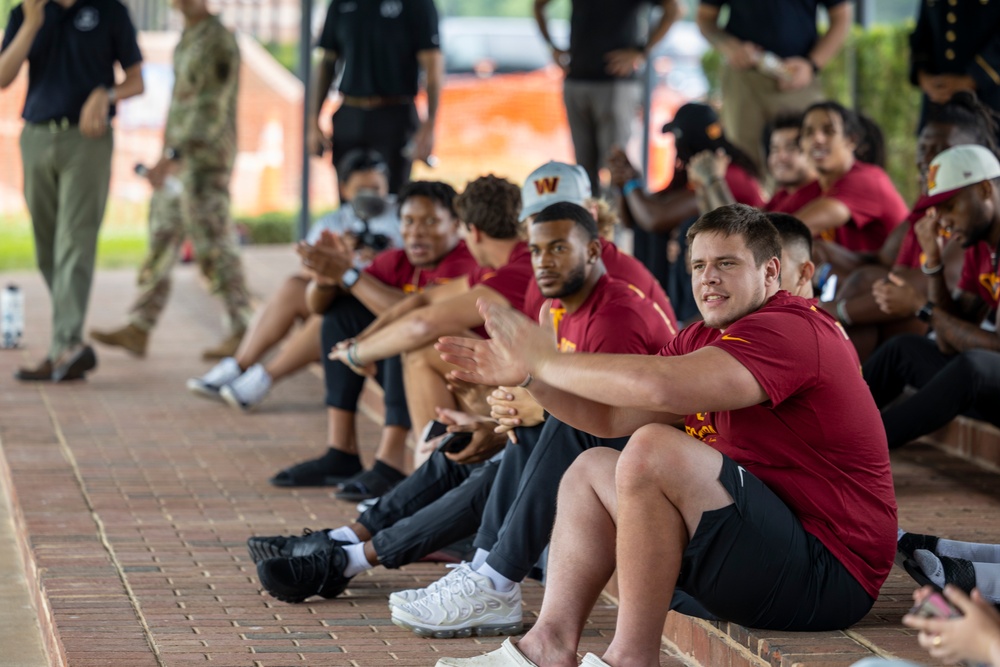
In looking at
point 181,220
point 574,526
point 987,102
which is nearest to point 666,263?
point 987,102

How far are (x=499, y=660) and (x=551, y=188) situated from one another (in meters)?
1.72

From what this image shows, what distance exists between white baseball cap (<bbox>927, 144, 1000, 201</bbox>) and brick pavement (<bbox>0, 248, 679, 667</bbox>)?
5.46ft

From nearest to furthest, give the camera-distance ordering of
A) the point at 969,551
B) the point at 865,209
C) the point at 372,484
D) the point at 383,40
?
the point at 969,551, the point at 372,484, the point at 865,209, the point at 383,40

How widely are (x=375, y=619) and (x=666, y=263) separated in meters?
3.09

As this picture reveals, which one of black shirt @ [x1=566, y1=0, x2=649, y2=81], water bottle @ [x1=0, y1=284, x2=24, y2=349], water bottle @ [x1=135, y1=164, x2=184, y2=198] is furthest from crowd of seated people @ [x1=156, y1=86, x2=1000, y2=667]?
water bottle @ [x1=0, y1=284, x2=24, y2=349]

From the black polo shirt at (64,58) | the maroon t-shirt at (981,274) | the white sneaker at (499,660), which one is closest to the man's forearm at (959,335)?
the maroon t-shirt at (981,274)

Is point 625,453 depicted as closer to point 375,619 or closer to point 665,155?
point 375,619

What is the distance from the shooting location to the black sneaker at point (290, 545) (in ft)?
13.5

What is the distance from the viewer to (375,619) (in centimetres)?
393

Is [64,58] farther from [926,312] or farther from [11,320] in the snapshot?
[926,312]

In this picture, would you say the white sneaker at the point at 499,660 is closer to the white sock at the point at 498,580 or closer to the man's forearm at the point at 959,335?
the white sock at the point at 498,580

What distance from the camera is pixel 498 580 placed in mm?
3689

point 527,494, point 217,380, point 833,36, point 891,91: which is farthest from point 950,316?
point 891,91

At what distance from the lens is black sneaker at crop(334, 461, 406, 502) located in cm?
512
